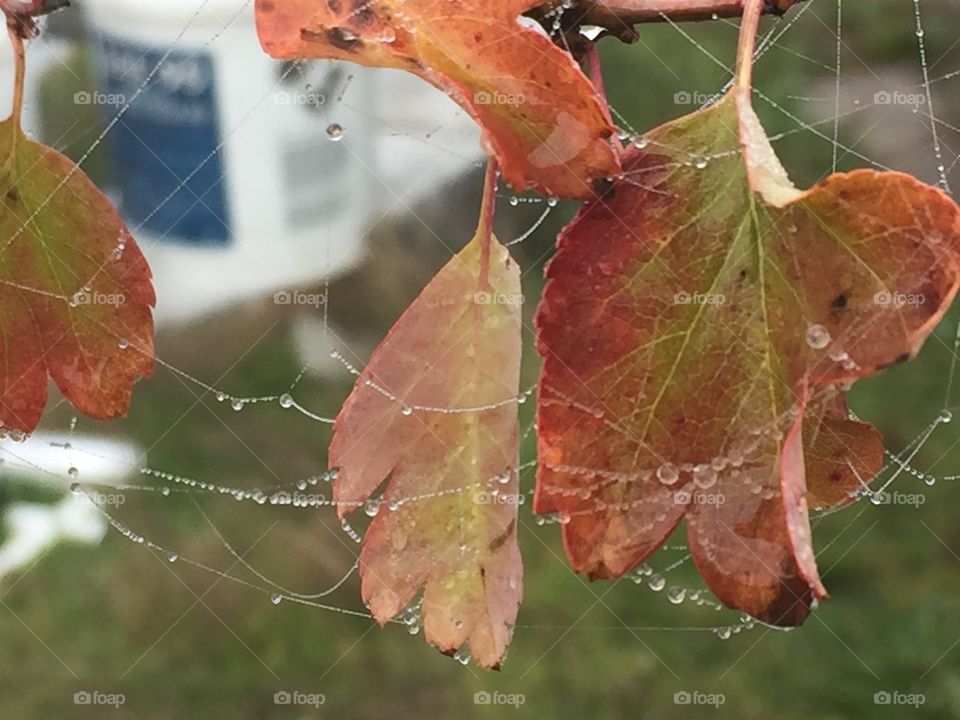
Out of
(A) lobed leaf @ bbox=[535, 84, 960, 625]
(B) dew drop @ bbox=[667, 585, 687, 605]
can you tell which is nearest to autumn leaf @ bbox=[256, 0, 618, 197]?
(A) lobed leaf @ bbox=[535, 84, 960, 625]

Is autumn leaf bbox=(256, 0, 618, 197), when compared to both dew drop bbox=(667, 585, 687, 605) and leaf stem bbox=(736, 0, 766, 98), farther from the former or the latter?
dew drop bbox=(667, 585, 687, 605)

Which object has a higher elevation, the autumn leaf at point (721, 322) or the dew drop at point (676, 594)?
the autumn leaf at point (721, 322)

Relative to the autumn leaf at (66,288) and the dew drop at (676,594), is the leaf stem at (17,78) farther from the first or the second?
the dew drop at (676,594)

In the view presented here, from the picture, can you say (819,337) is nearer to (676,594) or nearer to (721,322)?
(721,322)

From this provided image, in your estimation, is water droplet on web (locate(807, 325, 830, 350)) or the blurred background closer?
water droplet on web (locate(807, 325, 830, 350))

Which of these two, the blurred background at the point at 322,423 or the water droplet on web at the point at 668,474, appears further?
the blurred background at the point at 322,423

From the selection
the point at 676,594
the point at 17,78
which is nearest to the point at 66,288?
the point at 17,78

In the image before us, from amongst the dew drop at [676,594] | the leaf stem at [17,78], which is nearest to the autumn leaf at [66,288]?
the leaf stem at [17,78]

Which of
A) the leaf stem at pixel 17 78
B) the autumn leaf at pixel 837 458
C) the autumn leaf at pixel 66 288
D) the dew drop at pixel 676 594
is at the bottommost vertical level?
the dew drop at pixel 676 594
